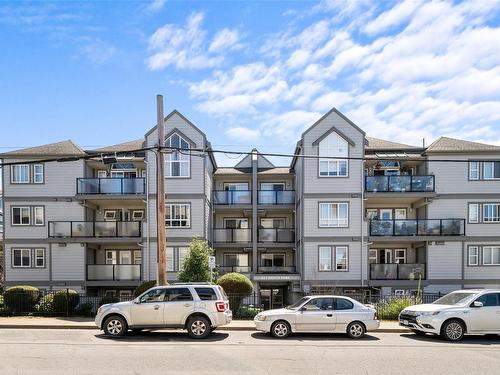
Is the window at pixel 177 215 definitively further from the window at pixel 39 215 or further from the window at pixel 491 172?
the window at pixel 491 172

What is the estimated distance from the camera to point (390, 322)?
1656cm

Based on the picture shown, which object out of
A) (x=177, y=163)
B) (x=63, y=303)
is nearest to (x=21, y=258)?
(x=63, y=303)

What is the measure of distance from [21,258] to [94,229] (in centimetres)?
501

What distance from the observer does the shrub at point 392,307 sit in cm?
1719

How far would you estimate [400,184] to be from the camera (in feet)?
83.7

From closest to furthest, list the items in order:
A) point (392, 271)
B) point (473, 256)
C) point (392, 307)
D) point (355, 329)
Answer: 1. point (355, 329)
2. point (392, 307)
3. point (392, 271)
4. point (473, 256)

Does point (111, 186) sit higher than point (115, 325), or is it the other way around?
point (111, 186)

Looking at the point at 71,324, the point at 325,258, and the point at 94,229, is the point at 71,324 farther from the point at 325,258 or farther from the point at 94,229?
the point at 325,258

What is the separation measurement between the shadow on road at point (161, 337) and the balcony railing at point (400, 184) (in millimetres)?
15046

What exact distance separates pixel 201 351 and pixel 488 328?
8.71m

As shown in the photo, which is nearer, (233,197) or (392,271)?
(392,271)

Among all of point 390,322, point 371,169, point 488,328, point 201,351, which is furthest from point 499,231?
point 201,351

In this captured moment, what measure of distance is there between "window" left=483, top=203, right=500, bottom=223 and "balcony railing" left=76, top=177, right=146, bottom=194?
20.9 metres

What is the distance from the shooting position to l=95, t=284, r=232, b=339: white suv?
1283 centimetres
